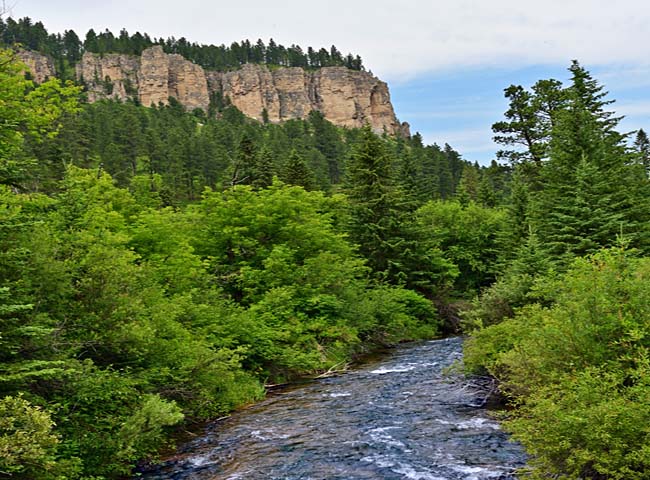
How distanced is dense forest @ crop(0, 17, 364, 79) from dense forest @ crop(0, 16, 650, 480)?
5595 inches

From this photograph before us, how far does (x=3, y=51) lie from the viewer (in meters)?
11.2

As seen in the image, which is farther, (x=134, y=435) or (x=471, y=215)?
(x=471, y=215)

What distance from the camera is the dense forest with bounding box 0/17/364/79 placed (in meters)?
162

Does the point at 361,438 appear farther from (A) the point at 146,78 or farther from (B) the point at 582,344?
(A) the point at 146,78

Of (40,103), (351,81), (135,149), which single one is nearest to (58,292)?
(40,103)

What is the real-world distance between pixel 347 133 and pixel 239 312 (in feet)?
405

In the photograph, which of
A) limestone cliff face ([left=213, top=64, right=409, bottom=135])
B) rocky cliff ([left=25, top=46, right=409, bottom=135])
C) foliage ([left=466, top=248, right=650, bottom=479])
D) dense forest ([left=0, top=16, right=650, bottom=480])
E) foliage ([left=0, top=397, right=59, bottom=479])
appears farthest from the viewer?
limestone cliff face ([left=213, top=64, right=409, bottom=135])

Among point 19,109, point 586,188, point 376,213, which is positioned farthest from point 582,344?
point 376,213

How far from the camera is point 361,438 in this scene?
1163cm

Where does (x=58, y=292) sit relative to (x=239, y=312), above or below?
above

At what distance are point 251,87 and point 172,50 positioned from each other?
101ft

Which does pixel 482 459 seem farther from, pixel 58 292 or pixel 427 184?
pixel 427 184

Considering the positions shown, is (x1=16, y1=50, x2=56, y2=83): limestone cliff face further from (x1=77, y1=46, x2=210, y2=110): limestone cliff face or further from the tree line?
the tree line

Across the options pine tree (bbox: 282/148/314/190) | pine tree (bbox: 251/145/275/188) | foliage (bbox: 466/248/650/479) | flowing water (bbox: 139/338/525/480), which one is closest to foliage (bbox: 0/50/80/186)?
flowing water (bbox: 139/338/525/480)
